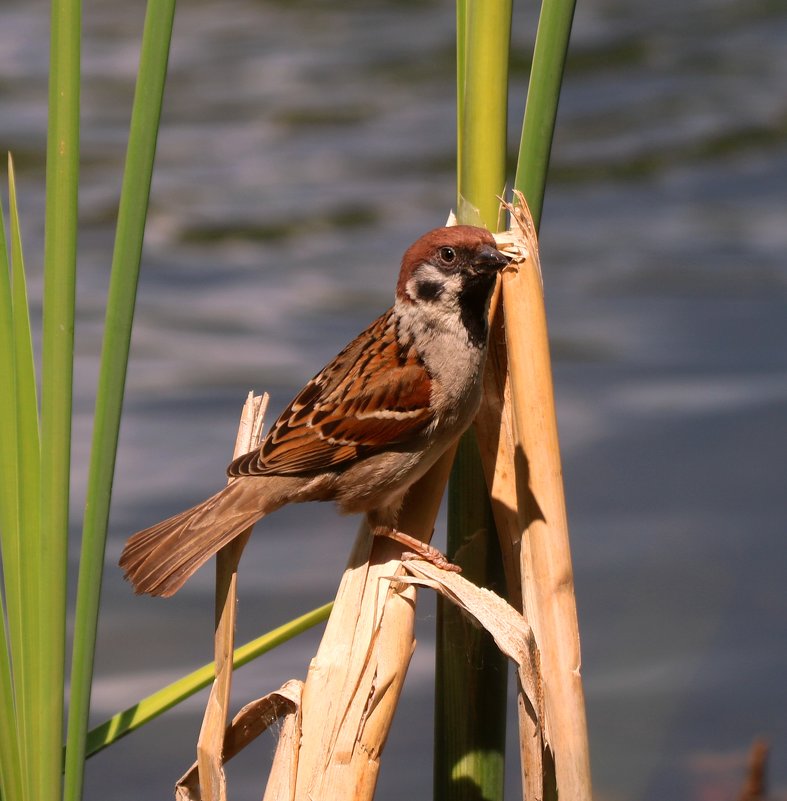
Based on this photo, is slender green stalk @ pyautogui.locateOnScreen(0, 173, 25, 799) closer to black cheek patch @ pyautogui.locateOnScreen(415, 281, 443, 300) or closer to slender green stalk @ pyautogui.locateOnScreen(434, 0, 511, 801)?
slender green stalk @ pyautogui.locateOnScreen(434, 0, 511, 801)

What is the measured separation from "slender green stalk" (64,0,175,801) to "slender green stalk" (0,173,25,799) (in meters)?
0.09

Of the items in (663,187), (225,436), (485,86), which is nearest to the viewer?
(485,86)

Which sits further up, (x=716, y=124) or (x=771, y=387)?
(x=716, y=124)

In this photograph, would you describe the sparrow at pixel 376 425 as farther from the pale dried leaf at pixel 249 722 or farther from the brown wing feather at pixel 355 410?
the pale dried leaf at pixel 249 722

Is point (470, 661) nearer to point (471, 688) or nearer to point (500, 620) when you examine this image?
point (471, 688)

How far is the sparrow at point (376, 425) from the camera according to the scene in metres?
2.16

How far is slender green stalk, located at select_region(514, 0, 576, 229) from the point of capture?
1.54m

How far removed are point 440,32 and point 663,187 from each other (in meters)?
2.58

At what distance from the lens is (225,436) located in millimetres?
4512

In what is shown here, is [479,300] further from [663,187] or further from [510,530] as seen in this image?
[663,187]

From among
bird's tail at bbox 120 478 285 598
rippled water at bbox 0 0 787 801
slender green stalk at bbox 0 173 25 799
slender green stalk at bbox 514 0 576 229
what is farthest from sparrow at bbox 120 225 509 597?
rippled water at bbox 0 0 787 801

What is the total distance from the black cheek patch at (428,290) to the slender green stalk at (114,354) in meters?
0.90

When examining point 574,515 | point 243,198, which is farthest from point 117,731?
point 243,198

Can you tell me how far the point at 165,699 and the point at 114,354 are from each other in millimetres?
539
